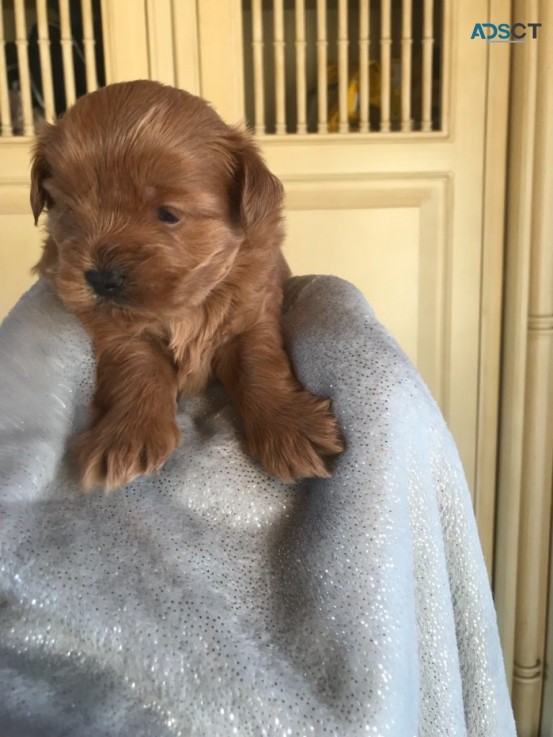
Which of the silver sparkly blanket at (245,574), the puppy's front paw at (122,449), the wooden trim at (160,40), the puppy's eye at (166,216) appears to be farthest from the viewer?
the wooden trim at (160,40)

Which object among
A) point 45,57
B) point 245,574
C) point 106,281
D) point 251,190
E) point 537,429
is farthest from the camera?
point 537,429

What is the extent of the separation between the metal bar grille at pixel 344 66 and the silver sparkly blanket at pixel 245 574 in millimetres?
786

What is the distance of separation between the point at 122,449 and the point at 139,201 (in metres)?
0.29

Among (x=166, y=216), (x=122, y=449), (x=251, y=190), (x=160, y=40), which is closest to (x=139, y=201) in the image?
(x=166, y=216)

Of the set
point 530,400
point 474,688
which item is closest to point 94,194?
point 474,688

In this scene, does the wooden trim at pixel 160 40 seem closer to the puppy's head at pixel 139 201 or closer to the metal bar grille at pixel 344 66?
the metal bar grille at pixel 344 66

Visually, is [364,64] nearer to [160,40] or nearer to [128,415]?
[160,40]

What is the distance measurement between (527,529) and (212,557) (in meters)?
1.23

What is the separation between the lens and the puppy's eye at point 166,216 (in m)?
0.86

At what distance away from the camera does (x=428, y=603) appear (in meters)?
0.76

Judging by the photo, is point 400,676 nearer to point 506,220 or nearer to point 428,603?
point 428,603

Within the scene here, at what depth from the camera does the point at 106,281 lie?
2.71ft

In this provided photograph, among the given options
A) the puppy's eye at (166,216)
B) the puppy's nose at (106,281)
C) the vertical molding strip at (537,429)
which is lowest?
the vertical molding strip at (537,429)

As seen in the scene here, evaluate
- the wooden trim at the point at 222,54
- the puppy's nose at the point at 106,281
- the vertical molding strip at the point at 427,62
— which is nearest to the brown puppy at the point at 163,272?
the puppy's nose at the point at 106,281
